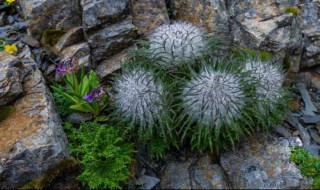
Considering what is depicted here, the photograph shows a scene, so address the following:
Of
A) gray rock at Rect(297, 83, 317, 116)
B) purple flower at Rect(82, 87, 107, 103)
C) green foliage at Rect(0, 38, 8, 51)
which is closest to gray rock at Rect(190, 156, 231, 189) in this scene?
purple flower at Rect(82, 87, 107, 103)

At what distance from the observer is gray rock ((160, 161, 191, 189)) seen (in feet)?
10.7

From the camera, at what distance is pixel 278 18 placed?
4.14 metres

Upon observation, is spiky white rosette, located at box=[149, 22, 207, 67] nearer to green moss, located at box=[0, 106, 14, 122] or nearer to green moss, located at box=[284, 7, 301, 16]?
green moss, located at box=[284, 7, 301, 16]

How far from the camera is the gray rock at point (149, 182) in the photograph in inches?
129

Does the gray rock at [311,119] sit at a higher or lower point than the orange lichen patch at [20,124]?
lower

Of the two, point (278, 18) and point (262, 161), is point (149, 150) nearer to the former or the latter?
point (262, 161)

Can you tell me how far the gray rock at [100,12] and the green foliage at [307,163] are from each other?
91.6 inches

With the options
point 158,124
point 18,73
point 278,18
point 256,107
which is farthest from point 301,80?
point 18,73

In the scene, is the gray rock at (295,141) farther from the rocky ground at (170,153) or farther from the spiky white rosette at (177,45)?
the spiky white rosette at (177,45)

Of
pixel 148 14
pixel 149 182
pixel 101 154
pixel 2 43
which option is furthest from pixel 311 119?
pixel 2 43

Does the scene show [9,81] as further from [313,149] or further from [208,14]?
[313,149]

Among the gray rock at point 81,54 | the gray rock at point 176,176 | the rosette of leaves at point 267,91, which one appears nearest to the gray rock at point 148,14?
the gray rock at point 81,54

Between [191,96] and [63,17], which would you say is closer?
[191,96]

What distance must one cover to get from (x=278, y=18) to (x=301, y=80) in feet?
2.59
